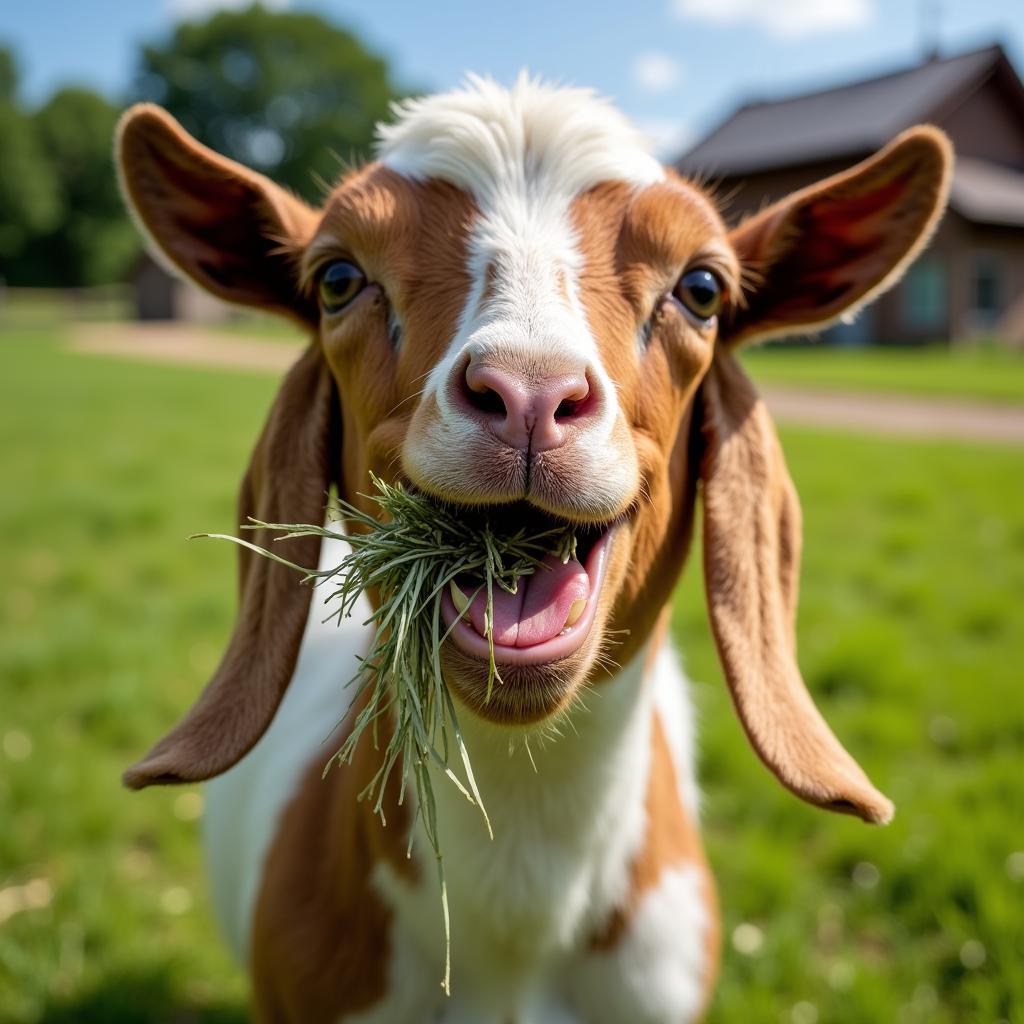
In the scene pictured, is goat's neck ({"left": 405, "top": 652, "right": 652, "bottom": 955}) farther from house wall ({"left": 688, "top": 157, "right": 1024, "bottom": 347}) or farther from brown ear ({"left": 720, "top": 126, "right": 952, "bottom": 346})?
house wall ({"left": 688, "top": 157, "right": 1024, "bottom": 347})

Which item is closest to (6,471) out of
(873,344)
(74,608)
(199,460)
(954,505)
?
(199,460)

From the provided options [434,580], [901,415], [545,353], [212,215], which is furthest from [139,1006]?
[901,415]

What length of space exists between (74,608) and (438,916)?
476 centimetres

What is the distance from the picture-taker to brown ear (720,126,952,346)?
6.67 feet

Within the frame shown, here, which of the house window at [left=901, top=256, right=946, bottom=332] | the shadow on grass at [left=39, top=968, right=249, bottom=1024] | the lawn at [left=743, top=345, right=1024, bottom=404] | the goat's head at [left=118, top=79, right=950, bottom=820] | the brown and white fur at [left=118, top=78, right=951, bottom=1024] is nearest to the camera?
the goat's head at [left=118, top=79, right=950, bottom=820]

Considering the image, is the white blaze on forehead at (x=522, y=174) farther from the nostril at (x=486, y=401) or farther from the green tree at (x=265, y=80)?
the green tree at (x=265, y=80)

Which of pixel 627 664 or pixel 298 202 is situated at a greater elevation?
pixel 298 202

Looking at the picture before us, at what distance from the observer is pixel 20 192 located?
5956cm

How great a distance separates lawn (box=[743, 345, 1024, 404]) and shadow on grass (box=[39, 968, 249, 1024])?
42.9 ft

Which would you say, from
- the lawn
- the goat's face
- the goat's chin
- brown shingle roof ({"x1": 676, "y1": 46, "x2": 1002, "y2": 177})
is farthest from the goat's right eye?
brown shingle roof ({"x1": 676, "y1": 46, "x2": 1002, "y2": 177})

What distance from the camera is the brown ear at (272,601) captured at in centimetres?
197

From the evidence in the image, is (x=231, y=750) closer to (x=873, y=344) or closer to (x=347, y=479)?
(x=347, y=479)

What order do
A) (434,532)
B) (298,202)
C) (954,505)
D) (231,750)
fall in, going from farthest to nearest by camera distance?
1. (954,505)
2. (298,202)
3. (231,750)
4. (434,532)

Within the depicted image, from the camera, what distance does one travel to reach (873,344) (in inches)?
1054
